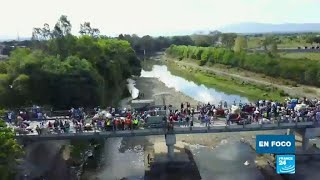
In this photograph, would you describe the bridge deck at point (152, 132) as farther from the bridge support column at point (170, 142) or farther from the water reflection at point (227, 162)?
the water reflection at point (227, 162)

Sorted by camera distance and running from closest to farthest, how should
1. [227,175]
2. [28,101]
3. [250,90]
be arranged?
[227,175]
[28,101]
[250,90]

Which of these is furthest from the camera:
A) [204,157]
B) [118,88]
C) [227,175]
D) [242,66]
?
[242,66]

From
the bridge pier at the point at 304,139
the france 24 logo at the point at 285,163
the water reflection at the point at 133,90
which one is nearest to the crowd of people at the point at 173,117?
the bridge pier at the point at 304,139

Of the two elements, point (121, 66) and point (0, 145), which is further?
point (121, 66)

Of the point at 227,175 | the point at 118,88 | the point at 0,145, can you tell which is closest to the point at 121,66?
the point at 118,88

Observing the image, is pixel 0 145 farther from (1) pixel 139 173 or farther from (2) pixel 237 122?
(2) pixel 237 122

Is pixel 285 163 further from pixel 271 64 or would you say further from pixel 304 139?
pixel 271 64

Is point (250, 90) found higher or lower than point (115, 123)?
lower

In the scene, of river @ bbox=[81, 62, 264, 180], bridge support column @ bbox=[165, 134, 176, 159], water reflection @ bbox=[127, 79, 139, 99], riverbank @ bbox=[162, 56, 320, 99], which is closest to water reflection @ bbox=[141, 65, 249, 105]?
riverbank @ bbox=[162, 56, 320, 99]
